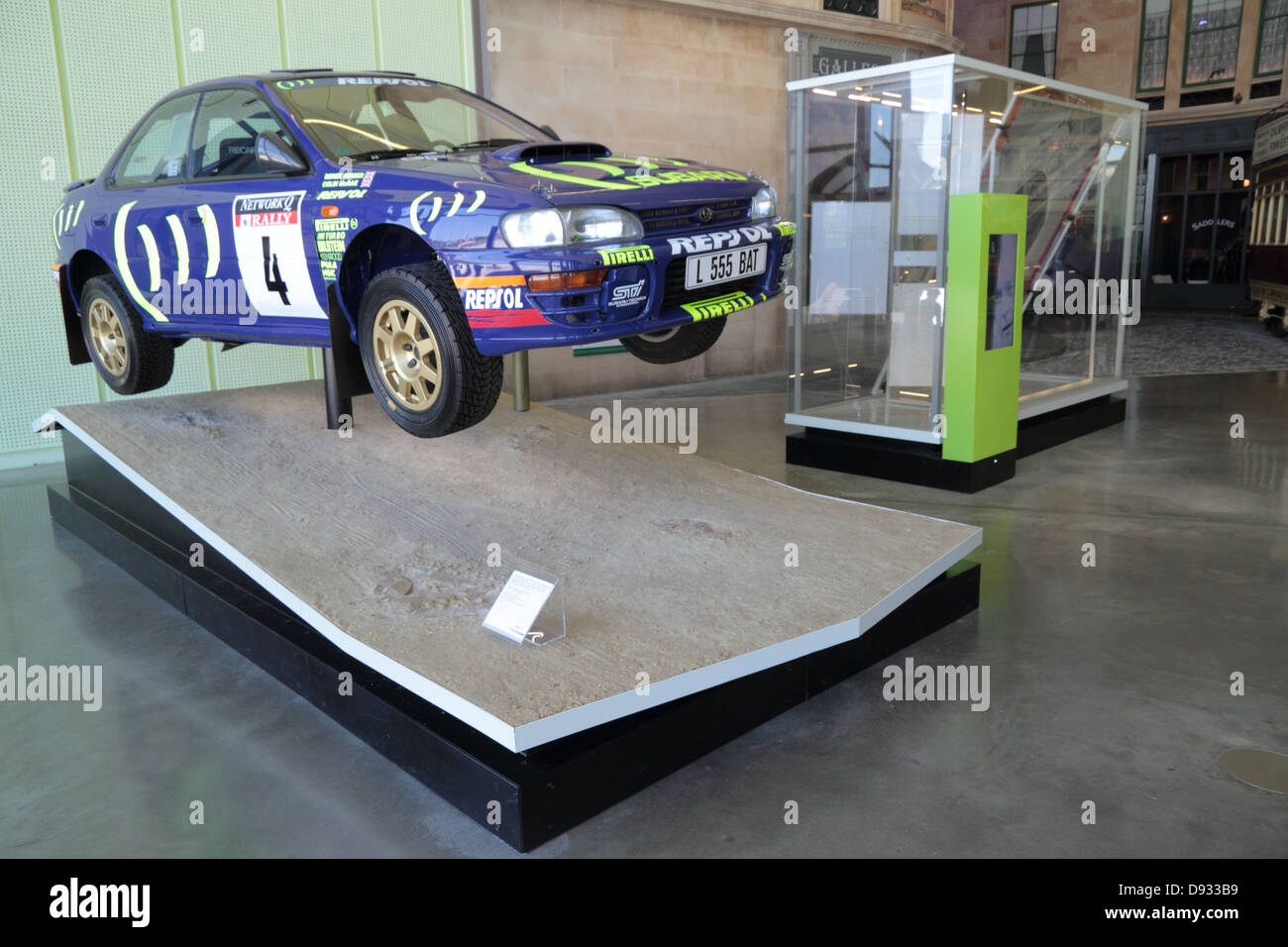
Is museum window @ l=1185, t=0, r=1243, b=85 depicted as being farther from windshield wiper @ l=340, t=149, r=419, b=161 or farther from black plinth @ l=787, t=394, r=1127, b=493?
windshield wiper @ l=340, t=149, r=419, b=161

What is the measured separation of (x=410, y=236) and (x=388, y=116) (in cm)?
90

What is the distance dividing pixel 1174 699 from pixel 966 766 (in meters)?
0.90

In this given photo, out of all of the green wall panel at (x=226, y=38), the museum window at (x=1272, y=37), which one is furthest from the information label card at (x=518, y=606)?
the museum window at (x=1272, y=37)

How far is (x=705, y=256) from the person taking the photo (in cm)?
341

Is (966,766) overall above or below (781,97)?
below

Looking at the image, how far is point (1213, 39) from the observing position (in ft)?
60.7

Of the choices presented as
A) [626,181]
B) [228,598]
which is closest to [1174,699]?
[626,181]

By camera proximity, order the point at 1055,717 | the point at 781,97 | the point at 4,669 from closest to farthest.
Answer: the point at 1055,717 < the point at 4,669 < the point at 781,97

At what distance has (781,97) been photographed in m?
10.8

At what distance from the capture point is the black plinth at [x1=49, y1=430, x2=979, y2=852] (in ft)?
8.46
